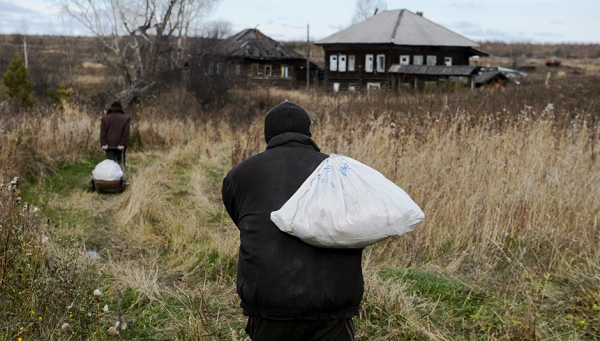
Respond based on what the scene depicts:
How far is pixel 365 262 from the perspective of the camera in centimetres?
465

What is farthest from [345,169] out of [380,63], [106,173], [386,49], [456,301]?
[380,63]

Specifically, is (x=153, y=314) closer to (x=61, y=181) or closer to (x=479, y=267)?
(x=479, y=267)

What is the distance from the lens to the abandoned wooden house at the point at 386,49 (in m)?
33.7

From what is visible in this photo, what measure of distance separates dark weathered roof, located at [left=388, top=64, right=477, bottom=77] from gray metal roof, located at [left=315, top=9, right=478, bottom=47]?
189 cm

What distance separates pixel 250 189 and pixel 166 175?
674 cm

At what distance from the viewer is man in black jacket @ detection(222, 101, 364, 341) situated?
231 cm

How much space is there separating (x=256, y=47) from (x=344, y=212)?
119ft

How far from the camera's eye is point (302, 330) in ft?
7.79

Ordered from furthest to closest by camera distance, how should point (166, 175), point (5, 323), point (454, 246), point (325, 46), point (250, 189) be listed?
point (325, 46)
point (166, 175)
point (454, 246)
point (5, 323)
point (250, 189)

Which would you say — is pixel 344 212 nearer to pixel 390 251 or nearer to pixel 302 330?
pixel 302 330

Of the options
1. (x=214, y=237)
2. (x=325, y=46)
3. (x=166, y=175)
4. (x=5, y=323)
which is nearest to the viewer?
(x=5, y=323)

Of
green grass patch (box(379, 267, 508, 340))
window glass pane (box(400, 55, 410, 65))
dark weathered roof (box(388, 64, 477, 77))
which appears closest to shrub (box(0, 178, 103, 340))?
green grass patch (box(379, 267, 508, 340))

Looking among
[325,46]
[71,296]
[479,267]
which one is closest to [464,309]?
[479,267]

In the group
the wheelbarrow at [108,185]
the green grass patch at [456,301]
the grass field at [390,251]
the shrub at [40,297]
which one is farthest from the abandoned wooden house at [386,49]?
the shrub at [40,297]
